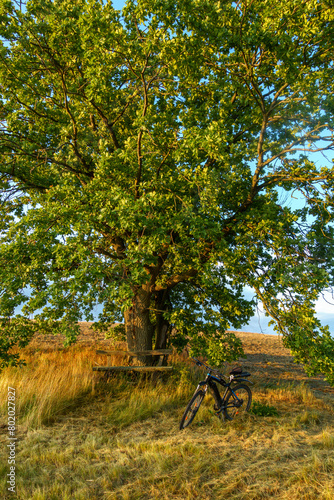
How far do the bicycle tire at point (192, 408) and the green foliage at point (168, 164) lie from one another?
7.12 feet

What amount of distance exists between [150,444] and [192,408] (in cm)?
148

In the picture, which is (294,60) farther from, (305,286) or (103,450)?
(103,450)

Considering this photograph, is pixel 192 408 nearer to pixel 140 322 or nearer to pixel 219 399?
pixel 219 399

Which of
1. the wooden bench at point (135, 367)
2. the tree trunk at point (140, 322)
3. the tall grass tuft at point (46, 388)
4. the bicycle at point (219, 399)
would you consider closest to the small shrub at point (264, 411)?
the bicycle at point (219, 399)

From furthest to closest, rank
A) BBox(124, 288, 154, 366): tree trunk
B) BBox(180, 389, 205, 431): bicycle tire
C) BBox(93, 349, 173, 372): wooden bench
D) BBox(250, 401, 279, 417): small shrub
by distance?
BBox(124, 288, 154, 366): tree trunk < BBox(93, 349, 173, 372): wooden bench < BBox(250, 401, 279, 417): small shrub < BBox(180, 389, 205, 431): bicycle tire

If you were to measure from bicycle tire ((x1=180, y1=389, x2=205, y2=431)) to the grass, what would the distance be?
0.20m

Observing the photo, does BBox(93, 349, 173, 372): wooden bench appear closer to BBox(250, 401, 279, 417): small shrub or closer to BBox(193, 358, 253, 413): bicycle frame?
BBox(193, 358, 253, 413): bicycle frame

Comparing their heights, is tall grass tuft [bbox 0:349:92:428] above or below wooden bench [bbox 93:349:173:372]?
below

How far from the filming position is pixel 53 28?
29.6 ft

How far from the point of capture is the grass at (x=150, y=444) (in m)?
5.21

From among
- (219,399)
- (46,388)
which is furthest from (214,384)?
(46,388)

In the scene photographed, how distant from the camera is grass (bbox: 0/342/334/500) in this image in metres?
5.21

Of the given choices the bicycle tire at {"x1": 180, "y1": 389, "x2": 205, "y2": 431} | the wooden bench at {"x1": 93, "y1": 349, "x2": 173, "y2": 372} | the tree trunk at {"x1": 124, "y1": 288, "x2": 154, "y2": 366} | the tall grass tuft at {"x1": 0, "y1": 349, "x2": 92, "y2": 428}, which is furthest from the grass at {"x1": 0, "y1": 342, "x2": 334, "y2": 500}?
the tree trunk at {"x1": 124, "y1": 288, "x2": 154, "y2": 366}

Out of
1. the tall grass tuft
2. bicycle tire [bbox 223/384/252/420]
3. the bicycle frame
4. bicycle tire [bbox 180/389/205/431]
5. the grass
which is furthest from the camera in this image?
bicycle tire [bbox 223/384/252/420]
